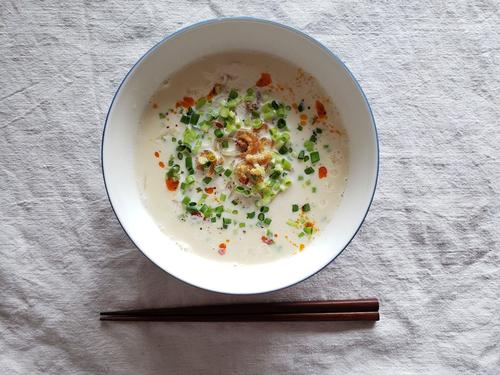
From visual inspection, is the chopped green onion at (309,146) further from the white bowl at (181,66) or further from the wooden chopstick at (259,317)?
the wooden chopstick at (259,317)

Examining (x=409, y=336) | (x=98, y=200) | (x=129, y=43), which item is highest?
(x=129, y=43)

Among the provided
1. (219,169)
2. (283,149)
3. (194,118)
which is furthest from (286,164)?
(194,118)

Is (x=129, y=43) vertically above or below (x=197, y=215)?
A: above

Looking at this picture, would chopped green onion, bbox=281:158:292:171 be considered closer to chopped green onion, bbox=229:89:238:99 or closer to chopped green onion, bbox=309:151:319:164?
chopped green onion, bbox=309:151:319:164

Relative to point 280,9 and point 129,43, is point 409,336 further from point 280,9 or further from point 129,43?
point 129,43

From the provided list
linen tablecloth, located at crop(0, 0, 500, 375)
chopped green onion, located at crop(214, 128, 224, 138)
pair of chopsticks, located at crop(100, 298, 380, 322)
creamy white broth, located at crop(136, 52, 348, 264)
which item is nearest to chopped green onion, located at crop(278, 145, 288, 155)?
creamy white broth, located at crop(136, 52, 348, 264)

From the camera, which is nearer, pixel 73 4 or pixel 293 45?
pixel 293 45

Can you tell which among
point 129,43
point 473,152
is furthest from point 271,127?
point 473,152
